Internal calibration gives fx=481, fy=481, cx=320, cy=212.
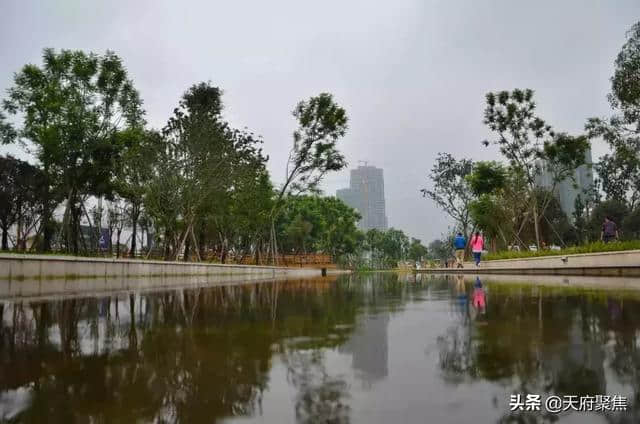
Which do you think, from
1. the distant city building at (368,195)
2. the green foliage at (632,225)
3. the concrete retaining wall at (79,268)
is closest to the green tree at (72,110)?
the concrete retaining wall at (79,268)

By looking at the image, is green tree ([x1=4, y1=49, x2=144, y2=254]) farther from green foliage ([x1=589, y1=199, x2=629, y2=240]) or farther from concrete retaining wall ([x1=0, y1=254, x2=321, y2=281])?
green foliage ([x1=589, y1=199, x2=629, y2=240])

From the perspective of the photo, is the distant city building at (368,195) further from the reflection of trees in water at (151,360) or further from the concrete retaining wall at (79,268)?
the reflection of trees in water at (151,360)

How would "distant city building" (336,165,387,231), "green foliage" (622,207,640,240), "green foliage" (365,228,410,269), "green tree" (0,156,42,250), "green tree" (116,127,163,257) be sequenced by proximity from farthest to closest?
"distant city building" (336,165,387,231)
"green foliage" (365,228,410,269)
"green foliage" (622,207,640,240)
"green tree" (0,156,42,250)
"green tree" (116,127,163,257)

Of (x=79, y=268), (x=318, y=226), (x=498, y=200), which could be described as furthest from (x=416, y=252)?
(x=79, y=268)

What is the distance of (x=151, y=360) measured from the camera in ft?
11.0

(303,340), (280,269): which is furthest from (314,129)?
(303,340)

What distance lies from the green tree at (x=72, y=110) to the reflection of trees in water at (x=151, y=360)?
1899 centimetres

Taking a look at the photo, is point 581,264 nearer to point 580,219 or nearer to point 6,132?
point 6,132

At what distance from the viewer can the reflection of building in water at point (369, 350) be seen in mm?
2902

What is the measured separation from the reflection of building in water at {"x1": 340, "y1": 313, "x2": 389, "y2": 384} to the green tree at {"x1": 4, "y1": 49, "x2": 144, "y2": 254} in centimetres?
2137

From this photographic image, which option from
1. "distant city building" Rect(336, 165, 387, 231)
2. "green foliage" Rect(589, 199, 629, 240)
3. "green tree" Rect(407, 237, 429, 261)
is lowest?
"green tree" Rect(407, 237, 429, 261)

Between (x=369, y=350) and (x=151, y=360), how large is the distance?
61.5 inches

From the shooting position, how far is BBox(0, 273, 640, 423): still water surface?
221 centimetres

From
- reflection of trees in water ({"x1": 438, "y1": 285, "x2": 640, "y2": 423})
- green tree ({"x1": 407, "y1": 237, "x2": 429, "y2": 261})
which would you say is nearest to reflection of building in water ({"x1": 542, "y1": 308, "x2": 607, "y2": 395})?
reflection of trees in water ({"x1": 438, "y1": 285, "x2": 640, "y2": 423})
